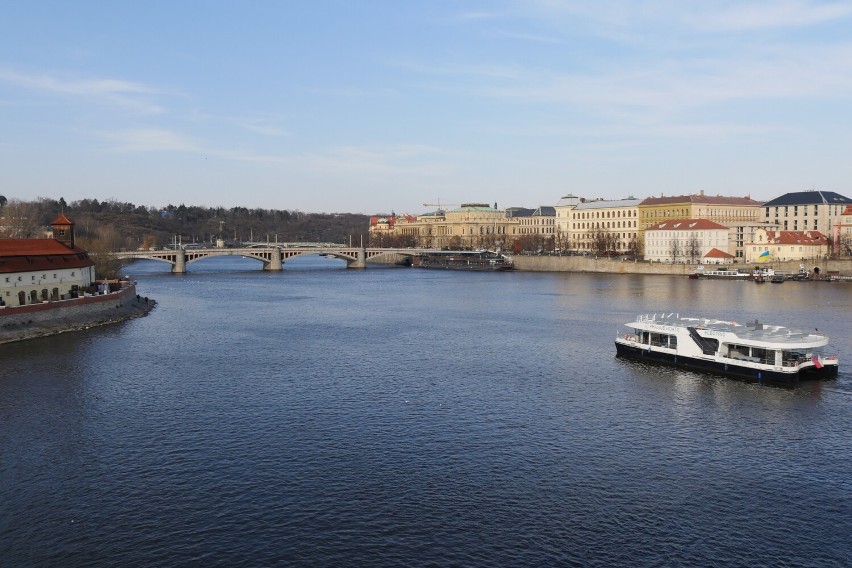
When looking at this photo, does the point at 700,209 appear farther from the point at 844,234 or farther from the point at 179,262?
the point at 179,262

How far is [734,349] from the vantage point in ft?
123

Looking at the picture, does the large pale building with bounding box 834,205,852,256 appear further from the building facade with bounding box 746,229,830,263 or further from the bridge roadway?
the bridge roadway

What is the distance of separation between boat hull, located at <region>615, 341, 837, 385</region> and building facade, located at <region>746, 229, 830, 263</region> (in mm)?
77567

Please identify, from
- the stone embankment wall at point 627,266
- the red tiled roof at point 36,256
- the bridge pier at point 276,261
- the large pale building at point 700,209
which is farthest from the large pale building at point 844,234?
the red tiled roof at point 36,256

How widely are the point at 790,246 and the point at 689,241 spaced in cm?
1534

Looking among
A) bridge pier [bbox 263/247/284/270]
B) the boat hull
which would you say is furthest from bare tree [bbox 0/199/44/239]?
the boat hull

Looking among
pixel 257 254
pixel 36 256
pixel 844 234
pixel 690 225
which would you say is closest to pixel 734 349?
pixel 36 256

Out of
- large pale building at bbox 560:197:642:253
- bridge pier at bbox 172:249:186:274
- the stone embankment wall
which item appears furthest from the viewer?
large pale building at bbox 560:197:642:253

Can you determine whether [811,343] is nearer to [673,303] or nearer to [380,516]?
[380,516]

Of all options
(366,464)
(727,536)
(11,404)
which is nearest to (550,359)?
(366,464)

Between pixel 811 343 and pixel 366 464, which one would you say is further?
pixel 811 343

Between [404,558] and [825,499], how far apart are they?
38.8ft

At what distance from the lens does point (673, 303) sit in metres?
68.2

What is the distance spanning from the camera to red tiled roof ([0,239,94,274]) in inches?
1992
